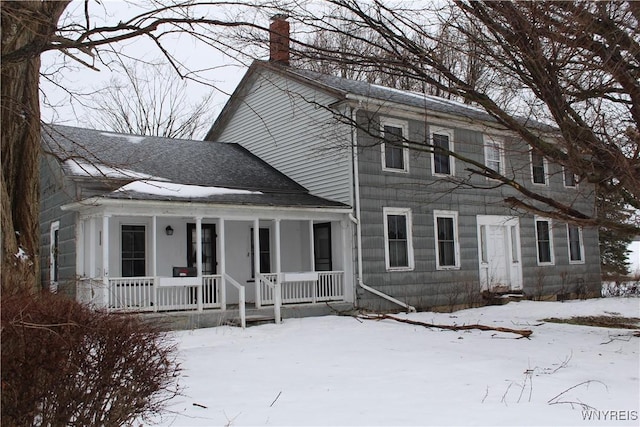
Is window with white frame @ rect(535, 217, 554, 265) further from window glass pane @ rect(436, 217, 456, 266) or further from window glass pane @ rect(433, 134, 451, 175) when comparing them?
window glass pane @ rect(433, 134, 451, 175)

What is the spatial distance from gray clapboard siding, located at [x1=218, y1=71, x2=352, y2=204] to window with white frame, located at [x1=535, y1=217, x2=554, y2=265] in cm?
778

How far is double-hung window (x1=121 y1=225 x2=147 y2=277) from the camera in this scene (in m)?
13.7

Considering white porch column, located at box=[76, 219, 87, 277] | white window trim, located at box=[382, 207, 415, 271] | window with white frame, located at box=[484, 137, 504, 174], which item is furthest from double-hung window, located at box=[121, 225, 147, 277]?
window with white frame, located at box=[484, 137, 504, 174]

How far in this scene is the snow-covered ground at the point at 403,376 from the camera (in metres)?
5.86

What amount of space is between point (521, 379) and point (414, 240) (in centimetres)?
857

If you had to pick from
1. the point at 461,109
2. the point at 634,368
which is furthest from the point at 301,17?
the point at 461,109

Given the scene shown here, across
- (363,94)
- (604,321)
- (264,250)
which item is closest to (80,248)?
(264,250)

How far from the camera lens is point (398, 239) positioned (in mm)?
15734

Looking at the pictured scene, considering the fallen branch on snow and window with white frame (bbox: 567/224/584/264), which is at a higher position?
window with white frame (bbox: 567/224/584/264)

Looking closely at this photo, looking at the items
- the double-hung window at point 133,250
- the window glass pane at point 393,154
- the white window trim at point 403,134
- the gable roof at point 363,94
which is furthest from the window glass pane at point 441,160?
the double-hung window at point 133,250

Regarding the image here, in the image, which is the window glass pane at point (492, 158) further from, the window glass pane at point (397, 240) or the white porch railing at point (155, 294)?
the white porch railing at point (155, 294)

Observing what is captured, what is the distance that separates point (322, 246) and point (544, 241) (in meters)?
8.06

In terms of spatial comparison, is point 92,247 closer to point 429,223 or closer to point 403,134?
point 403,134

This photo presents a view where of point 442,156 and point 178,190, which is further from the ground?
point 442,156
